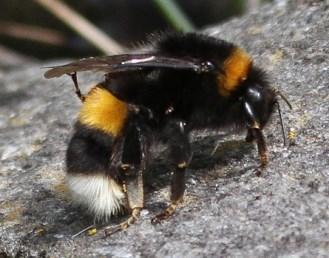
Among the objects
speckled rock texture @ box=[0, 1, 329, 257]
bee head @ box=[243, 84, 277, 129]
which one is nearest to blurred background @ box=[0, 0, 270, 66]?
speckled rock texture @ box=[0, 1, 329, 257]

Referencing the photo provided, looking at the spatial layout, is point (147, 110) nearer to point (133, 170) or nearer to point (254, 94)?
point (133, 170)

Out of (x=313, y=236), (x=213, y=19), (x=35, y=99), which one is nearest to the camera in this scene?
(x=313, y=236)

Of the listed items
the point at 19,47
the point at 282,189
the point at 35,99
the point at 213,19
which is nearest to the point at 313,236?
the point at 282,189

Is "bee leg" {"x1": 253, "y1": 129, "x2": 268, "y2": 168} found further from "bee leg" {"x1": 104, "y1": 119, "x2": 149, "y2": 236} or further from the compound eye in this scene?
"bee leg" {"x1": 104, "y1": 119, "x2": 149, "y2": 236}

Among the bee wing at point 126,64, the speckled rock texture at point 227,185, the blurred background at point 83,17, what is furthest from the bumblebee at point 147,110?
the blurred background at point 83,17

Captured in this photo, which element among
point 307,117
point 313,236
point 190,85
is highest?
point 190,85

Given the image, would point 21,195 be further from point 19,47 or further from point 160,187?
point 19,47
